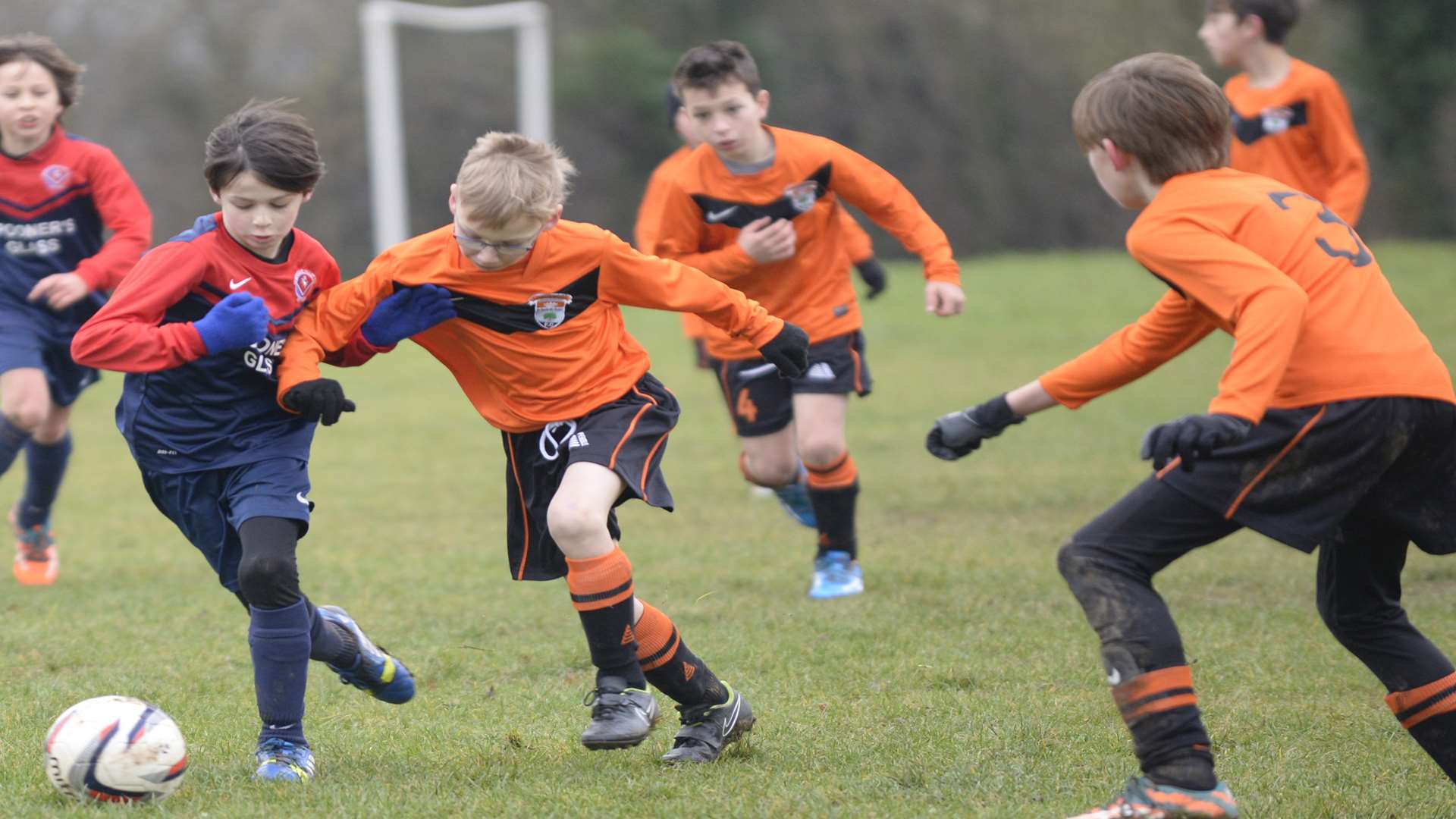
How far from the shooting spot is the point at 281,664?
3.51 m

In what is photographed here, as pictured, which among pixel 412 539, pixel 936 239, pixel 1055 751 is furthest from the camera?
pixel 412 539

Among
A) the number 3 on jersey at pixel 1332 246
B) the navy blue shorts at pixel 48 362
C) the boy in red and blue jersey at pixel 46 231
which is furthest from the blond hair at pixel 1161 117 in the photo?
the navy blue shorts at pixel 48 362

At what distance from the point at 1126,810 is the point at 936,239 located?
8.70 ft

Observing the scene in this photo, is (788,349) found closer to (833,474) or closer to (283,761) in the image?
(283,761)

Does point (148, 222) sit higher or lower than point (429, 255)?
lower

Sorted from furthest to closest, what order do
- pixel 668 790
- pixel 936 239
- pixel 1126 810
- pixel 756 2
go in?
pixel 756 2
pixel 936 239
pixel 668 790
pixel 1126 810

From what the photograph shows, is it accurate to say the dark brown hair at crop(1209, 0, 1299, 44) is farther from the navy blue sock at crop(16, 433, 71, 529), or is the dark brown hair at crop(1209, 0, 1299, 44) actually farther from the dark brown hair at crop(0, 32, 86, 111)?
the navy blue sock at crop(16, 433, 71, 529)

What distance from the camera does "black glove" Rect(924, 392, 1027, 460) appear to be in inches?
130

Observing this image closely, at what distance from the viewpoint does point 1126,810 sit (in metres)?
2.91

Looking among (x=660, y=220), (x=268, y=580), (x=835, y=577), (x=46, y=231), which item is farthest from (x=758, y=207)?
(x=268, y=580)

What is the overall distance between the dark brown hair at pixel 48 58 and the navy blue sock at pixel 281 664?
264 centimetres

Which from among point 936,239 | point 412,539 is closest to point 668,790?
point 936,239

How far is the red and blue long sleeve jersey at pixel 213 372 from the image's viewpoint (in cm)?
363

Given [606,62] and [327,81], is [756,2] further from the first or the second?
[327,81]
